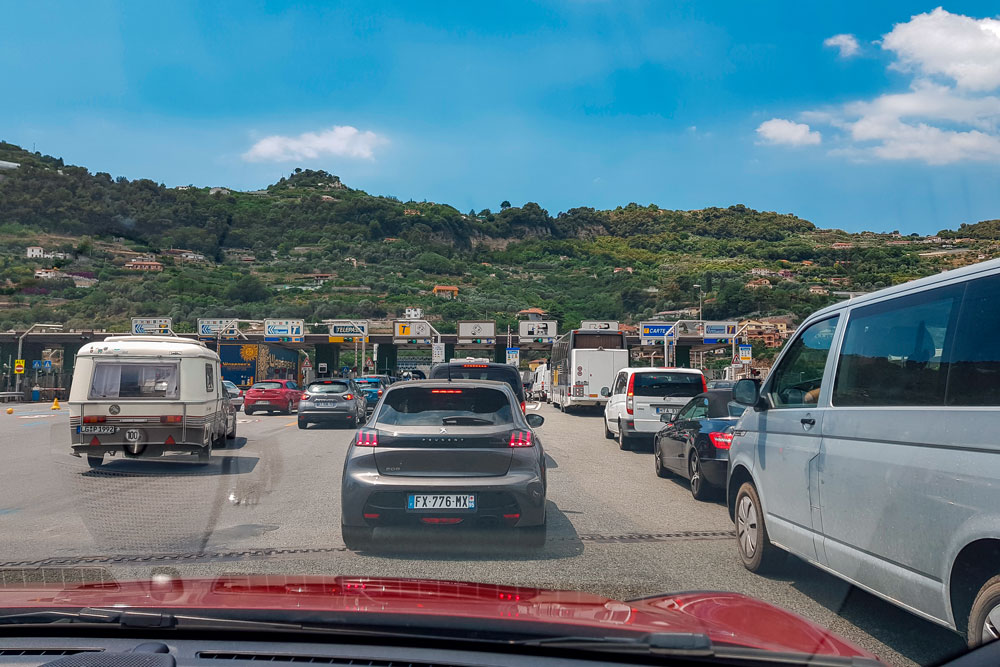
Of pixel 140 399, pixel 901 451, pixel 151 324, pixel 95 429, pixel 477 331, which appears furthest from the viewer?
pixel 477 331

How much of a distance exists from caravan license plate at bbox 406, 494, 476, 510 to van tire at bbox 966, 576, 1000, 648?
384cm

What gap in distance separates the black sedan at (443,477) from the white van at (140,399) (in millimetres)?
7180

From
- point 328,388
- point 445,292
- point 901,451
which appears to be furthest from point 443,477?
point 445,292

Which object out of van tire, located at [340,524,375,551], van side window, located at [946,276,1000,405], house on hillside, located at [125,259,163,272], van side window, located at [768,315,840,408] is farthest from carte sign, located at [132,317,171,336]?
van side window, located at [946,276,1000,405]

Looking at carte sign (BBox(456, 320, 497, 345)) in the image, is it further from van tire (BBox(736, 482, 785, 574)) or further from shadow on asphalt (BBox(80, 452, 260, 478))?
van tire (BBox(736, 482, 785, 574))

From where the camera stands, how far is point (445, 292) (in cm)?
10344

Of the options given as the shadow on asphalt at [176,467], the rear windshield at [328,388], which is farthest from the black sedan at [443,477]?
the rear windshield at [328,388]

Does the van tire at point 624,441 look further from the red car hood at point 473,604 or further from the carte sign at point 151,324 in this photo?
the carte sign at point 151,324

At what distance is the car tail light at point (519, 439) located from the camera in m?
6.82

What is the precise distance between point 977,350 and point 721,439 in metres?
6.14

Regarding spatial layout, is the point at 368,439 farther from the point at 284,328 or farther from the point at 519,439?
the point at 284,328

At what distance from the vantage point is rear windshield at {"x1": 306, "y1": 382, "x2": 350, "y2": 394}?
915 inches

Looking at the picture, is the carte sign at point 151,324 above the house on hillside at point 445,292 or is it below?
below

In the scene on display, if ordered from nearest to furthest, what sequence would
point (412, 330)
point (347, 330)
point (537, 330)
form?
point (347, 330) → point (412, 330) → point (537, 330)
